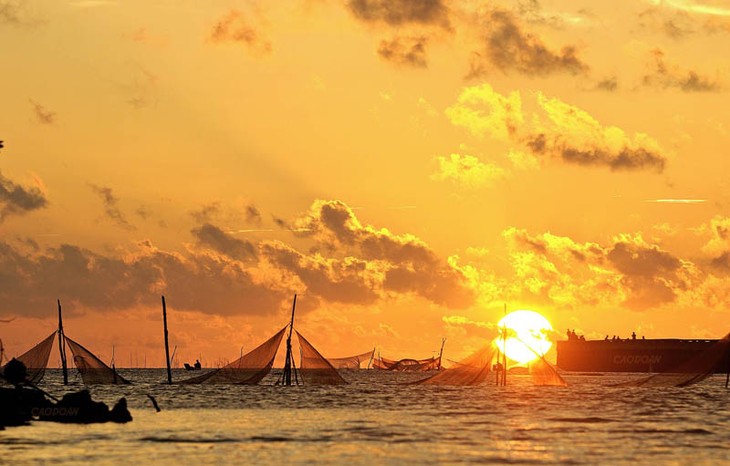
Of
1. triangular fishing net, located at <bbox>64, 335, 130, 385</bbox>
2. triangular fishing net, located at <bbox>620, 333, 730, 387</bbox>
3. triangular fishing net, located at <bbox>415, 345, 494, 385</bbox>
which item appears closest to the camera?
triangular fishing net, located at <bbox>620, 333, 730, 387</bbox>

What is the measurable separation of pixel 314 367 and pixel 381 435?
65.1 m

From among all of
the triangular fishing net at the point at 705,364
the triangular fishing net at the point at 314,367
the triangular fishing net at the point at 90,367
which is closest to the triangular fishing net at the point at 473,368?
the triangular fishing net at the point at 314,367

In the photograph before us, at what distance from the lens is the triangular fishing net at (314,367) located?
13988 cm

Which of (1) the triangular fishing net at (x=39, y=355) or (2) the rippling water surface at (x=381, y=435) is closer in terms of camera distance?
(2) the rippling water surface at (x=381, y=435)

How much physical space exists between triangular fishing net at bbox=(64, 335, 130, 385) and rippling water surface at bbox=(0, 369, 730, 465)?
1596cm

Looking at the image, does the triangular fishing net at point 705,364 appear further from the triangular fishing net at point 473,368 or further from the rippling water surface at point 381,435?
the triangular fishing net at point 473,368

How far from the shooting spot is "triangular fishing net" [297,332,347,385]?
139875mm

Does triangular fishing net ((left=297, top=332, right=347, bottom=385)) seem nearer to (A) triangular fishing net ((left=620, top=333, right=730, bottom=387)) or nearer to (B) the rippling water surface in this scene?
(B) the rippling water surface

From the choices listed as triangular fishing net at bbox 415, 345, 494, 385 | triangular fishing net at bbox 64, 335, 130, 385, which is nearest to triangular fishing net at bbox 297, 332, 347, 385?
triangular fishing net at bbox 415, 345, 494, 385

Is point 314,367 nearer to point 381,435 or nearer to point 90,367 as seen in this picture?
point 90,367

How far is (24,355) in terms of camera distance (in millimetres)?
140375

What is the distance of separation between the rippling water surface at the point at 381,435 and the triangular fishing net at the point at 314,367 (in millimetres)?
17029

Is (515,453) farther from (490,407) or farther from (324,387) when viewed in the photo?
(324,387)

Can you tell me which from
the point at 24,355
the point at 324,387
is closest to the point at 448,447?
the point at 24,355
